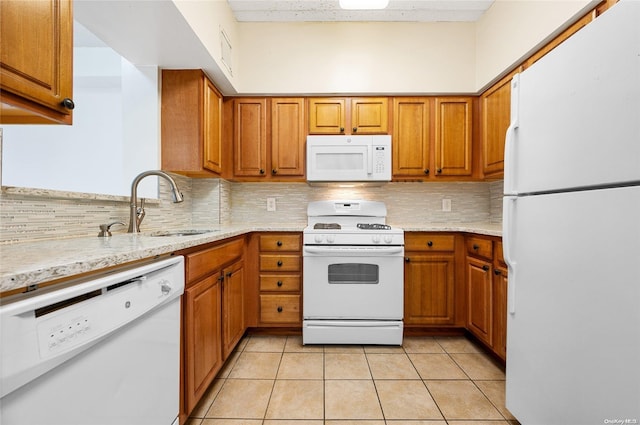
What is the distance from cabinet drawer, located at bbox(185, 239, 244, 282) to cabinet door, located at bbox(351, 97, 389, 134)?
1454 mm

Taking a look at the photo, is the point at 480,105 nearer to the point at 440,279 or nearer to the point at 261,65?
the point at 440,279

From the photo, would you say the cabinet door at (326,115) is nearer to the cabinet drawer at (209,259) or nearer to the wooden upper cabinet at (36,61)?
the cabinet drawer at (209,259)

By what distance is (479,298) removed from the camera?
219 cm

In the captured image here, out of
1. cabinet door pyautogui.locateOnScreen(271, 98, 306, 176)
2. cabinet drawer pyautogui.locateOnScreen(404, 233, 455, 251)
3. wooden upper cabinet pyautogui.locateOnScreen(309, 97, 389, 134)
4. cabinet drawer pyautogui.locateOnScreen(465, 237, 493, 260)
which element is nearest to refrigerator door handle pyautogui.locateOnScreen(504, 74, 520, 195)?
cabinet drawer pyautogui.locateOnScreen(465, 237, 493, 260)

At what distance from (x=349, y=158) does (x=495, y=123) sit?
118 cm

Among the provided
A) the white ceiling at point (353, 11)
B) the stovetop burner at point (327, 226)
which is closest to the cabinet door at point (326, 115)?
the white ceiling at point (353, 11)

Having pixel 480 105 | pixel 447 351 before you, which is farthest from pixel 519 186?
pixel 480 105

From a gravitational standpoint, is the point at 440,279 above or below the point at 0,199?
below

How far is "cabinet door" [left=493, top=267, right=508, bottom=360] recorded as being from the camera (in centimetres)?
187

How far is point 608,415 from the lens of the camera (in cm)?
91

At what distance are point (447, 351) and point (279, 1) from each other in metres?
2.98

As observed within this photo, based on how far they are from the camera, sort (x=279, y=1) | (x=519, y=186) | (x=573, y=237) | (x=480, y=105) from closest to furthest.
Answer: (x=573, y=237) → (x=519, y=186) → (x=279, y=1) → (x=480, y=105)

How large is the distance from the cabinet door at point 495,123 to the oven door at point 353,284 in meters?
1.06

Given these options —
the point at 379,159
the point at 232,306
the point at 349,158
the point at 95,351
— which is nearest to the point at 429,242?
the point at 379,159
